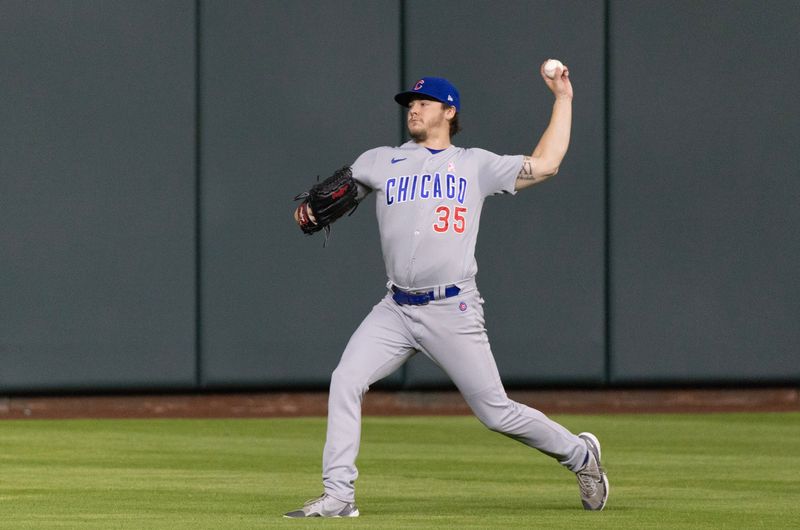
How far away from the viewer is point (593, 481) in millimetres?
7473

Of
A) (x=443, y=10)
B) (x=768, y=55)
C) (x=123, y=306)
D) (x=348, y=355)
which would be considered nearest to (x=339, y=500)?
(x=348, y=355)

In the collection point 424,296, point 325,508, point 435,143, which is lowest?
point 325,508

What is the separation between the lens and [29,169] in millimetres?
13820

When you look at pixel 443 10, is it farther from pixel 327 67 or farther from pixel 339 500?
pixel 339 500

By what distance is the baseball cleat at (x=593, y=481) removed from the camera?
24.5ft

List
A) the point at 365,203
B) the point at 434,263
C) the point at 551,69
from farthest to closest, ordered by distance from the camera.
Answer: the point at 365,203 < the point at 551,69 < the point at 434,263

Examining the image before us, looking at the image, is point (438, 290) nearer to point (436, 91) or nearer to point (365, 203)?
point (436, 91)

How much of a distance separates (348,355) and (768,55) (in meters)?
8.91

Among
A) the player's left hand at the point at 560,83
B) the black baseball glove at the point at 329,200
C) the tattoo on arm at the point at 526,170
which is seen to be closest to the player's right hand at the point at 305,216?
the black baseball glove at the point at 329,200

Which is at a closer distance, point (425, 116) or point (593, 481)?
point (425, 116)

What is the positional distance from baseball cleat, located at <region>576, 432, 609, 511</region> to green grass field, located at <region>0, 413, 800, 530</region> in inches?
4.5

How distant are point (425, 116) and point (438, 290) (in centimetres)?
78

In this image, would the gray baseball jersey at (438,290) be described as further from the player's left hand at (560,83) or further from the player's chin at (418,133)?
the player's left hand at (560,83)

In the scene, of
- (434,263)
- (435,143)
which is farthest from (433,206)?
(435,143)
